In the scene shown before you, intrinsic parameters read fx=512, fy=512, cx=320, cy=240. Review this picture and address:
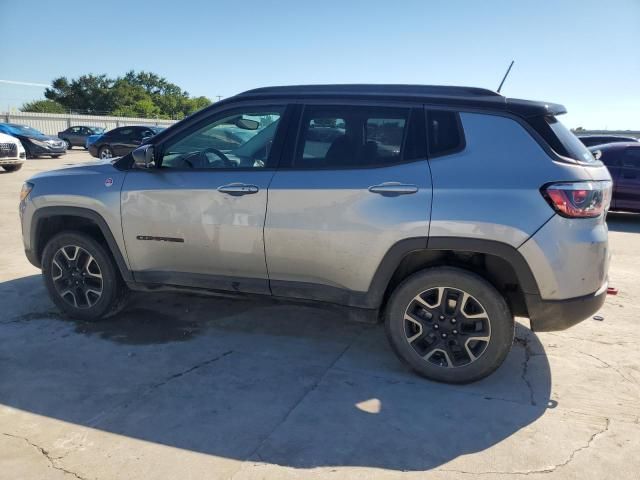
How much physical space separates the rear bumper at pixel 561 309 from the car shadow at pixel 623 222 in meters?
6.93

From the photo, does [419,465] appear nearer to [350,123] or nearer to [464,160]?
[464,160]

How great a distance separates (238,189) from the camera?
3658mm

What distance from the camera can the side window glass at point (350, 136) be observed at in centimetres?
345

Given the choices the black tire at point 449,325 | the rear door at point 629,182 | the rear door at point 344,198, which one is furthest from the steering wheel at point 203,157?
the rear door at point 629,182

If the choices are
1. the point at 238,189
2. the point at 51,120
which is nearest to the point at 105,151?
the point at 238,189

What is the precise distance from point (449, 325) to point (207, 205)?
1905mm

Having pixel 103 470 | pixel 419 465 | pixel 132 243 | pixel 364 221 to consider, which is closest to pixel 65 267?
pixel 132 243

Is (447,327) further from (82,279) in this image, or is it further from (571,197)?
(82,279)

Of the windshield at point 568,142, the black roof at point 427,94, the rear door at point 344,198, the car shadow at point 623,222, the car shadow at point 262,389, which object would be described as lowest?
the car shadow at point 262,389

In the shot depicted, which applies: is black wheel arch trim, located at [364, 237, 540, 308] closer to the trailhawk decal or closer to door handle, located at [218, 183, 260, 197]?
door handle, located at [218, 183, 260, 197]

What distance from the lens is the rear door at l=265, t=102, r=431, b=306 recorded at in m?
3.31

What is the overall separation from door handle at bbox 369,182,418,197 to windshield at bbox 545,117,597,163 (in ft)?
3.15

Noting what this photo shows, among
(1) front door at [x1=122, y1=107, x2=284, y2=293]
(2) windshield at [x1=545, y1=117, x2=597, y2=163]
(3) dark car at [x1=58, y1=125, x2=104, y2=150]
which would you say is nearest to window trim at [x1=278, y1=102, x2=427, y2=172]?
(1) front door at [x1=122, y1=107, x2=284, y2=293]

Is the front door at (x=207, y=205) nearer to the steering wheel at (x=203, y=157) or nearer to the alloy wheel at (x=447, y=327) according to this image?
the steering wheel at (x=203, y=157)
